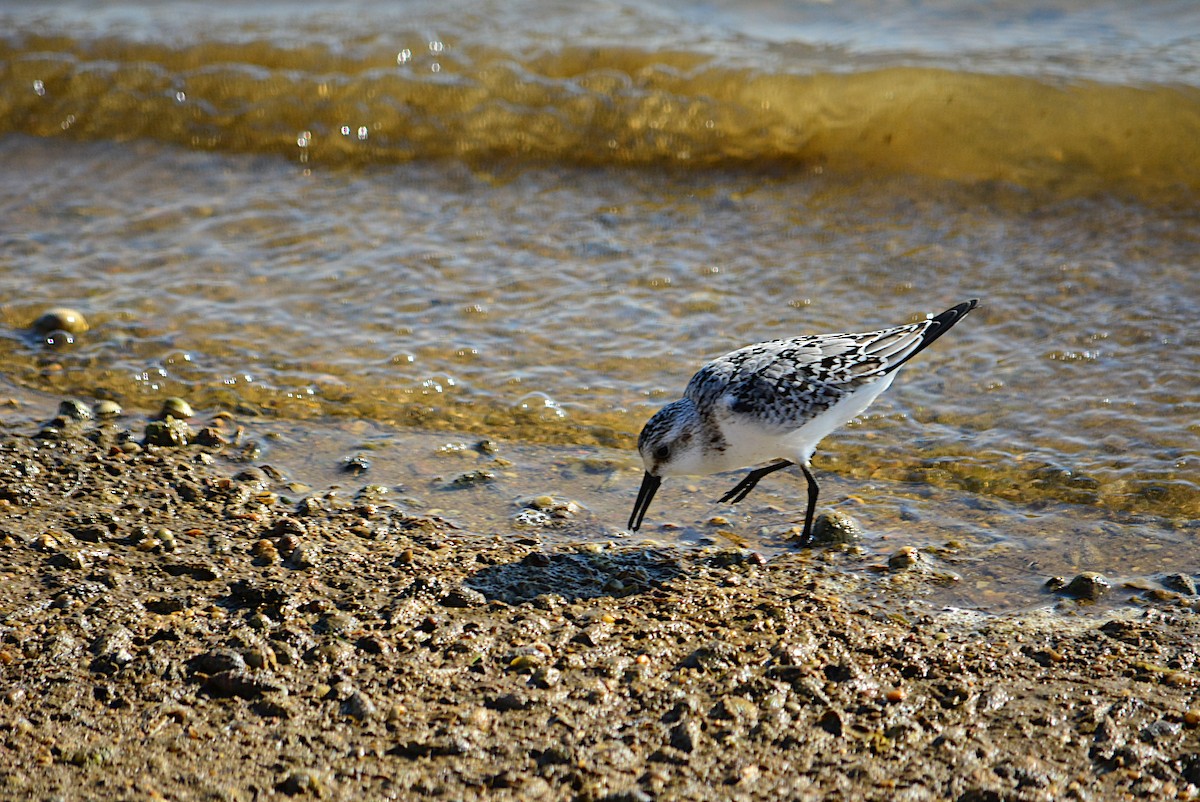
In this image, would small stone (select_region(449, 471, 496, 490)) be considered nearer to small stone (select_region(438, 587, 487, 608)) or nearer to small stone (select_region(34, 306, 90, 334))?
small stone (select_region(438, 587, 487, 608))

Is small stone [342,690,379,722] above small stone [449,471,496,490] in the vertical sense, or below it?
above

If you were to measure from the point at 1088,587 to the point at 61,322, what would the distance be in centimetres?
503

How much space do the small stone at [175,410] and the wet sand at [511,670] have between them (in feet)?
2.56

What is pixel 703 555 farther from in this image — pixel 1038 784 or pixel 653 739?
pixel 1038 784

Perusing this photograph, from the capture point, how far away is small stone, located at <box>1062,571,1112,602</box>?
13.9ft

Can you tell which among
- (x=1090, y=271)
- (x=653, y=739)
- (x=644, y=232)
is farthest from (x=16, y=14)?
(x=653, y=739)

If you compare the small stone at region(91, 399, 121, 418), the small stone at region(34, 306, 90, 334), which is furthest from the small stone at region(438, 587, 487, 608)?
the small stone at region(34, 306, 90, 334)

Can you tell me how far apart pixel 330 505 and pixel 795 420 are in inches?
72.0

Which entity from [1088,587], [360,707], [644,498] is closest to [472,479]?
[644,498]

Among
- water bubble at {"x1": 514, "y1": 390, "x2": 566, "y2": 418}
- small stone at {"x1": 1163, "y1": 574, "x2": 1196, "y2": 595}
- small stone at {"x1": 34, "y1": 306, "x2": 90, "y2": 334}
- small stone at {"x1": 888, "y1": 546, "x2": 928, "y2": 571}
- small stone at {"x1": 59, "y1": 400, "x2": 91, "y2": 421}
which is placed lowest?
small stone at {"x1": 888, "y1": 546, "x2": 928, "y2": 571}

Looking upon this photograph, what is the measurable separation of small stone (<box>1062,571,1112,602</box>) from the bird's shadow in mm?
1365

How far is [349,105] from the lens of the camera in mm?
9789

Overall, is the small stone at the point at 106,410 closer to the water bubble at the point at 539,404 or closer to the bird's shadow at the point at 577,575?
the water bubble at the point at 539,404

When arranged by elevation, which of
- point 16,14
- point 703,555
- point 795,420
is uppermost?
point 16,14
